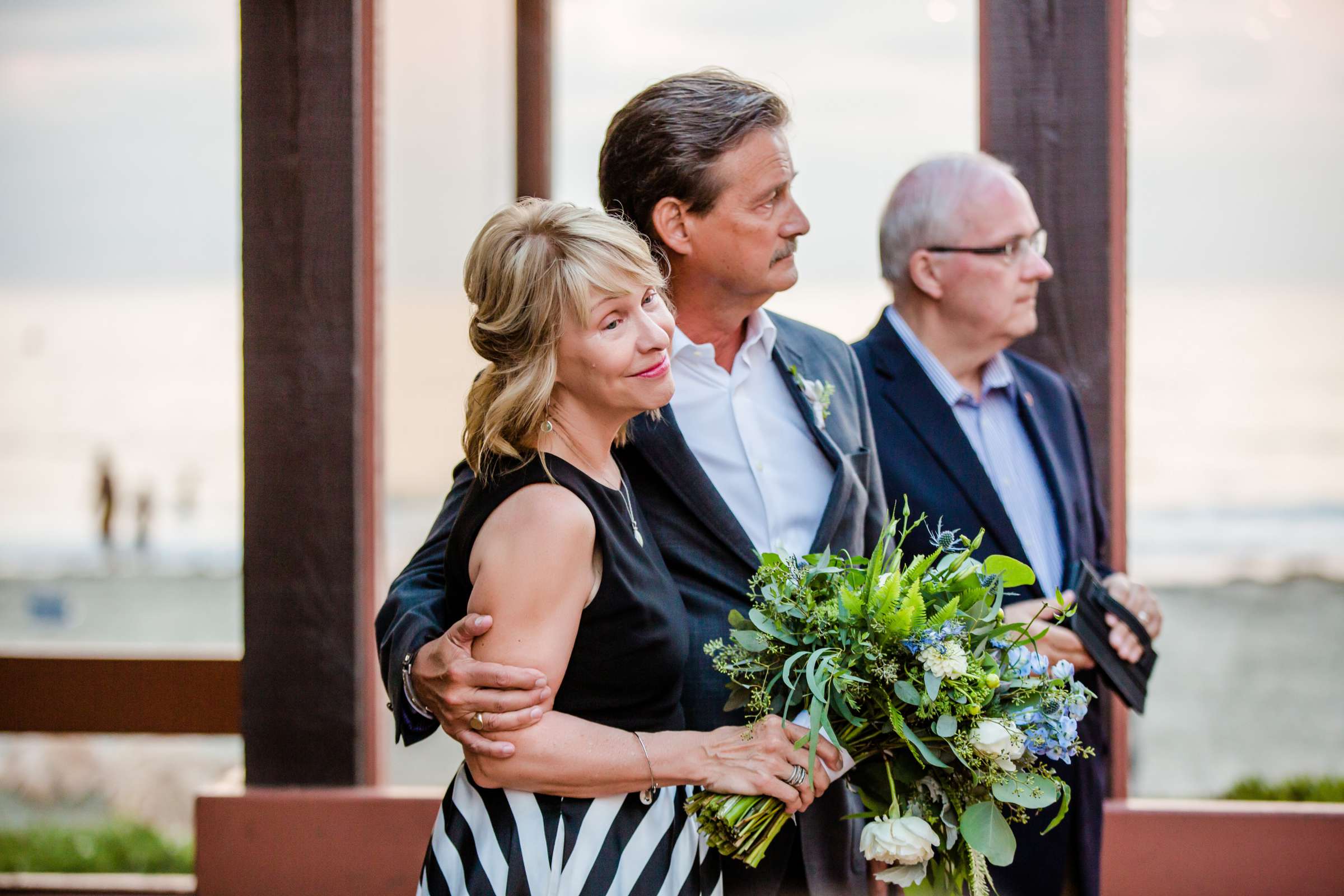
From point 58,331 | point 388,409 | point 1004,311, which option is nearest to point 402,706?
point 1004,311

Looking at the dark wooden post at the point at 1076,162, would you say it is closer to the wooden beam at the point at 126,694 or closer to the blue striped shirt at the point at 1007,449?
the blue striped shirt at the point at 1007,449

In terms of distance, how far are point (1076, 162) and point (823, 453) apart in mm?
1352

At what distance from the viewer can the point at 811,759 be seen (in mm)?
1765

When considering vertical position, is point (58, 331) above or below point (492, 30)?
below

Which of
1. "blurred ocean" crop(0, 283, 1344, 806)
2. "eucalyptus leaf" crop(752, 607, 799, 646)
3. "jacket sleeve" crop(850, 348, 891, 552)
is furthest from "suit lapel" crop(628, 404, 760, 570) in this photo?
"blurred ocean" crop(0, 283, 1344, 806)

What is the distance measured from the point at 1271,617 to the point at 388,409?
12.5m

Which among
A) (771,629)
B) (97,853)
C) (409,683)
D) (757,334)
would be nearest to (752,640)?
(771,629)

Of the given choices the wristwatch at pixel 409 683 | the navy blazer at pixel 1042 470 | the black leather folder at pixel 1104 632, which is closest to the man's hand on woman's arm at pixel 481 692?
the wristwatch at pixel 409 683

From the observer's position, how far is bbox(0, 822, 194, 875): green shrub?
440cm

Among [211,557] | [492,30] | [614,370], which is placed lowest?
[211,557]

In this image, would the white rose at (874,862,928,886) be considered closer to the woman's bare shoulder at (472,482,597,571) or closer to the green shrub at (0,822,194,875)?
the woman's bare shoulder at (472,482,597,571)

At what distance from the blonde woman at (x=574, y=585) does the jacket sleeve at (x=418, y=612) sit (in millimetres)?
136

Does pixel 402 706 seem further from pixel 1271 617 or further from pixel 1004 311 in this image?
pixel 1271 617

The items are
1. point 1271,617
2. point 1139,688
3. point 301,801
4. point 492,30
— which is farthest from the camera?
point 1271,617
